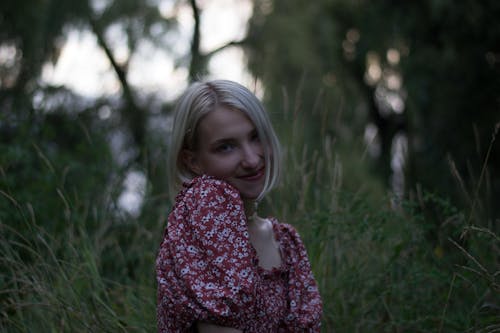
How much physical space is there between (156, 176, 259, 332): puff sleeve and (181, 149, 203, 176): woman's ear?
136 mm

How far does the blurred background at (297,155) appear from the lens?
244cm

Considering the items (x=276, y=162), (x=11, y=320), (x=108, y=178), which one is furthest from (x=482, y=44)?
(x=11, y=320)

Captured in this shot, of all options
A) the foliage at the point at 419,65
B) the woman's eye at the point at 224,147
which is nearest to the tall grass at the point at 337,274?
the foliage at the point at 419,65

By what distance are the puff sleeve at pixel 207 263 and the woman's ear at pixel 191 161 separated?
0.14 m

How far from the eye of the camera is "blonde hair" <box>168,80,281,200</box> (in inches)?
70.9

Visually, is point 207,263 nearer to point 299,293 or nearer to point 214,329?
point 214,329

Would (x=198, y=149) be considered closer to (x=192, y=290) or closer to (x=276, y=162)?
(x=276, y=162)

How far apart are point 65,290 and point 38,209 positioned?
694 millimetres

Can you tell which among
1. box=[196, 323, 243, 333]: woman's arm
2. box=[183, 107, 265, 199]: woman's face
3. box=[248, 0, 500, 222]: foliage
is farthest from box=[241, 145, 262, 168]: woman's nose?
box=[248, 0, 500, 222]: foliage

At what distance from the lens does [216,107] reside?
1.80 m

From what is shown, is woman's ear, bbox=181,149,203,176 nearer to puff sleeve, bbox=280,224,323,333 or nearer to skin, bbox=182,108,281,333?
skin, bbox=182,108,281,333

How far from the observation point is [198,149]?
1.82 meters

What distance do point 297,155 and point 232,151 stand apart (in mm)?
1841

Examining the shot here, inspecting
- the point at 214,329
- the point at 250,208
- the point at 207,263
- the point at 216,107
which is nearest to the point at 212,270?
the point at 207,263
